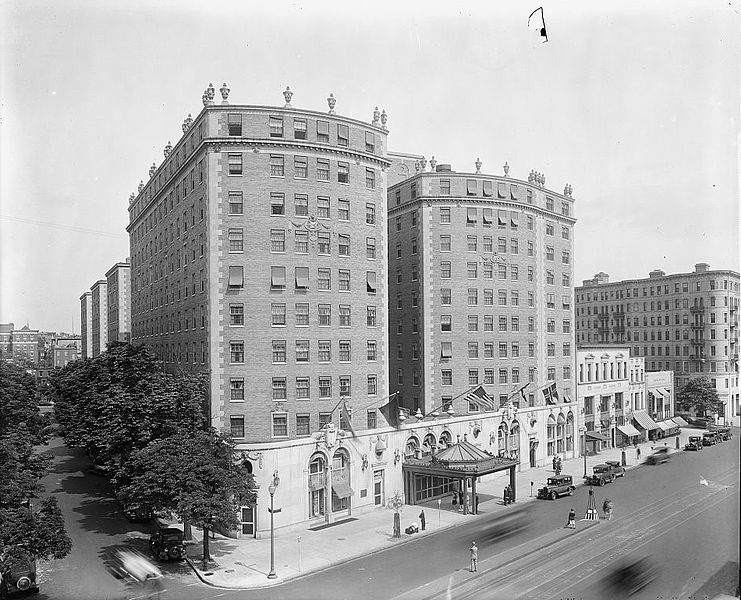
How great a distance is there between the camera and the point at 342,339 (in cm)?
5159

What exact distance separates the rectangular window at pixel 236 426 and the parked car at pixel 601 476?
33.8 m

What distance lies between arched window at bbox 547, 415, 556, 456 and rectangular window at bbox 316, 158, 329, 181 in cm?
3930

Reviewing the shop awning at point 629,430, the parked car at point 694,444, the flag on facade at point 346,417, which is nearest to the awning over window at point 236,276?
the flag on facade at point 346,417

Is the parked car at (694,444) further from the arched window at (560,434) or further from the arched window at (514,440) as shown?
the arched window at (514,440)

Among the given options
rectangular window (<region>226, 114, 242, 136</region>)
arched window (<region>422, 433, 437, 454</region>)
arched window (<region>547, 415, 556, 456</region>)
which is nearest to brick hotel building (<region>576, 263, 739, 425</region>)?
arched window (<region>547, 415, 556, 456</region>)

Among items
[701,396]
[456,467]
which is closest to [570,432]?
[456,467]

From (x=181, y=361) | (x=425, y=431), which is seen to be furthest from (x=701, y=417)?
(x=181, y=361)

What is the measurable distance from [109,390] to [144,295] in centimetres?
3008

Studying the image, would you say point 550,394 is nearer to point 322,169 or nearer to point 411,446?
point 411,446

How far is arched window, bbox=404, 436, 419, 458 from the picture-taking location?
55.2 m

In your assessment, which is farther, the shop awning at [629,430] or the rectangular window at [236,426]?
the shop awning at [629,430]

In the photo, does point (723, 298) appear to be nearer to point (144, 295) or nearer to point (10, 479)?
point (144, 295)

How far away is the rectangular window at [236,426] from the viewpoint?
4756 cm

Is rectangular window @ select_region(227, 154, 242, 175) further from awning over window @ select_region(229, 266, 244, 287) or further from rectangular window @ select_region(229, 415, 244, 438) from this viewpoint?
rectangular window @ select_region(229, 415, 244, 438)
